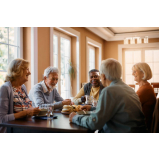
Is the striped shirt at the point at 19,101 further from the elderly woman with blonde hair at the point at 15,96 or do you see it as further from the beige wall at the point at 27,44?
the beige wall at the point at 27,44

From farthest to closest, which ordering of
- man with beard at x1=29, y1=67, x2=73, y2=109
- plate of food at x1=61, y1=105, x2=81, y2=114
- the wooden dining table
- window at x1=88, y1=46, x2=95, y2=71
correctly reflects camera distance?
window at x1=88, y1=46, x2=95, y2=71, man with beard at x1=29, y1=67, x2=73, y2=109, plate of food at x1=61, y1=105, x2=81, y2=114, the wooden dining table

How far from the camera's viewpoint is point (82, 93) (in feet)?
10.8

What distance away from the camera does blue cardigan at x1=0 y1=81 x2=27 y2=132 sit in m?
1.79

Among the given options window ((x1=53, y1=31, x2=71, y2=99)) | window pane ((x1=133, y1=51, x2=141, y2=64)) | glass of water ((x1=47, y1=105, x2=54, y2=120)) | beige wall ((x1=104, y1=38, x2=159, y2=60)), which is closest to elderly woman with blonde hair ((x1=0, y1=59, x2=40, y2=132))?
glass of water ((x1=47, y1=105, x2=54, y2=120))

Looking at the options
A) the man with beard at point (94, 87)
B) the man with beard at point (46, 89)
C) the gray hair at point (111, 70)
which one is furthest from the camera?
the man with beard at point (94, 87)

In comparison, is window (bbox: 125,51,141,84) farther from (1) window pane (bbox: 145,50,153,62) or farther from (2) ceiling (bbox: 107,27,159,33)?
(2) ceiling (bbox: 107,27,159,33)

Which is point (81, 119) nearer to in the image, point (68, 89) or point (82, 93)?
point (82, 93)

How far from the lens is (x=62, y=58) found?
4930 mm

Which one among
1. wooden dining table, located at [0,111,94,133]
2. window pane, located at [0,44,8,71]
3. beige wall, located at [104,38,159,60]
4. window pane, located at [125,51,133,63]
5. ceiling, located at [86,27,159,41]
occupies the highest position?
ceiling, located at [86,27,159,41]

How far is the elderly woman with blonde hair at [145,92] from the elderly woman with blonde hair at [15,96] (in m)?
1.18

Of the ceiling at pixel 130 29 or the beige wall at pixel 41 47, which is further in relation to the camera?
the ceiling at pixel 130 29

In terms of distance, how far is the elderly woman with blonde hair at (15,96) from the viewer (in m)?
1.83

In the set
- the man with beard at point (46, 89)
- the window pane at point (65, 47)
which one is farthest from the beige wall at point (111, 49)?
the man with beard at point (46, 89)
